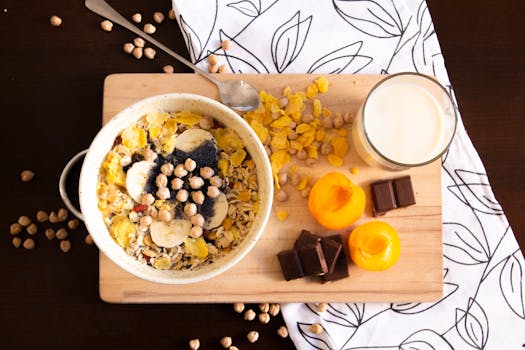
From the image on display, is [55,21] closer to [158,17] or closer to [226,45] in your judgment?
[158,17]

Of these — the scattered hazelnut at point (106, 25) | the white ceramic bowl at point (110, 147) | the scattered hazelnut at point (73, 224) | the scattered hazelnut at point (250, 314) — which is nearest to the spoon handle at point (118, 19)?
the scattered hazelnut at point (106, 25)

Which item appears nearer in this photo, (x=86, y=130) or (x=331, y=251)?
(x=331, y=251)

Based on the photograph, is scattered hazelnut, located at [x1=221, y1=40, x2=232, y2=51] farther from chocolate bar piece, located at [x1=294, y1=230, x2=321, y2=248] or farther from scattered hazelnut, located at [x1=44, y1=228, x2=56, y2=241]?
scattered hazelnut, located at [x1=44, y1=228, x2=56, y2=241]

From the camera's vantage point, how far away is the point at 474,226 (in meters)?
1.11

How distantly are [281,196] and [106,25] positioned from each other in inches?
19.3

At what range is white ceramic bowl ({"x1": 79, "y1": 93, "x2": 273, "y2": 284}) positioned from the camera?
0.90 meters

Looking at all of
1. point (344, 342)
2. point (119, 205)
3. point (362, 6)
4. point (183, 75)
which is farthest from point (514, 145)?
point (119, 205)

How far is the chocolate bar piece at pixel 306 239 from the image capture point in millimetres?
987

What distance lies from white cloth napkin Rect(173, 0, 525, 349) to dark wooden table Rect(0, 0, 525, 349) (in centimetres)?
5

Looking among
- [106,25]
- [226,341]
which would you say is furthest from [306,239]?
[106,25]

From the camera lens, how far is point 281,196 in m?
1.02

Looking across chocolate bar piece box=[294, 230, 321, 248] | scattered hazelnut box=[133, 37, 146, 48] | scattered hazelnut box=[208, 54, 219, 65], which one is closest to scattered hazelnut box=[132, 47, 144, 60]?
scattered hazelnut box=[133, 37, 146, 48]

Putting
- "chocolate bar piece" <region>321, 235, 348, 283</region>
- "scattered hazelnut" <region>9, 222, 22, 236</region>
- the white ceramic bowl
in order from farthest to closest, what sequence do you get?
"scattered hazelnut" <region>9, 222, 22, 236</region> → "chocolate bar piece" <region>321, 235, 348, 283</region> → the white ceramic bowl

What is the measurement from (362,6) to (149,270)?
65 centimetres
